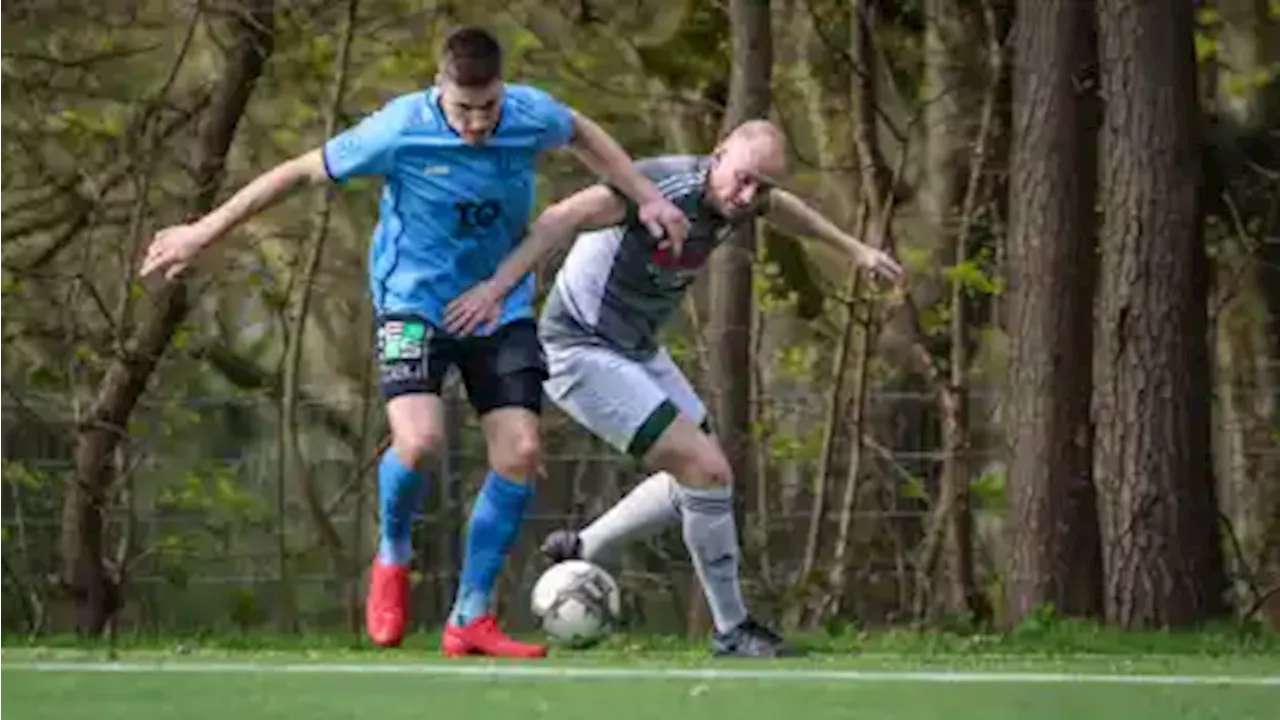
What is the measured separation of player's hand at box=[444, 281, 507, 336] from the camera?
10992 millimetres

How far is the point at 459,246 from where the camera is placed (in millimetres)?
11055

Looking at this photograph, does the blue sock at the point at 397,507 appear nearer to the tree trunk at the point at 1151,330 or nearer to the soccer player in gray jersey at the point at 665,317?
the soccer player in gray jersey at the point at 665,317

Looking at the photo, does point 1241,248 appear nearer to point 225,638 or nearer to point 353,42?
point 353,42

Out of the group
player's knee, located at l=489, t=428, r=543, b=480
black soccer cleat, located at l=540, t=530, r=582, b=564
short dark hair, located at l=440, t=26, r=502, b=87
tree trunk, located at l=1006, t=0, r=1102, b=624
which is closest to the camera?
short dark hair, located at l=440, t=26, r=502, b=87

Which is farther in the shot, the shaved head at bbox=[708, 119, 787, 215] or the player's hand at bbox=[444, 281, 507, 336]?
the shaved head at bbox=[708, 119, 787, 215]

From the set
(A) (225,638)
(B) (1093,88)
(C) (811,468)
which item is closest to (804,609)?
(C) (811,468)

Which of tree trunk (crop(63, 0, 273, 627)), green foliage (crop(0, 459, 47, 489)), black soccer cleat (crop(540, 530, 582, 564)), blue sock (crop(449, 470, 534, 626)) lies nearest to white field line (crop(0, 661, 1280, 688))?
blue sock (crop(449, 470, 534, 626))

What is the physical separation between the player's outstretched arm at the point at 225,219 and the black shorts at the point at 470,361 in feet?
1.62

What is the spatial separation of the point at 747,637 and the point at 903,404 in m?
8.74

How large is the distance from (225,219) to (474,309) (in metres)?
0.78

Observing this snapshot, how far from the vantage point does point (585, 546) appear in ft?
41.0

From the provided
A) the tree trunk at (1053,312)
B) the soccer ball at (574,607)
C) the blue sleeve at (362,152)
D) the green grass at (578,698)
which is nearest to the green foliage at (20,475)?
the tree trunk at (1053,312)

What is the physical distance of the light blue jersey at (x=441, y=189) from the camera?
11016 mm

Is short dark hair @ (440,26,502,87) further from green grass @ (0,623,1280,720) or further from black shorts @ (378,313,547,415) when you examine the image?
green grass @ (0,623,1280,720)
